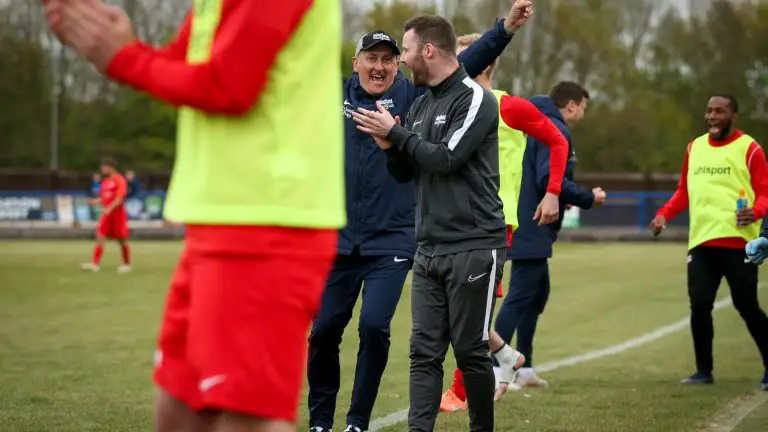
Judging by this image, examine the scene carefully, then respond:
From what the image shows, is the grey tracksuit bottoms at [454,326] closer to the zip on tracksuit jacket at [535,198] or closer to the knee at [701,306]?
the zip on tracksuit jacket at [535,198]

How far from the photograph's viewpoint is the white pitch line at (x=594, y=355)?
823cm

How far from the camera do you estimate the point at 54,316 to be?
1550cm

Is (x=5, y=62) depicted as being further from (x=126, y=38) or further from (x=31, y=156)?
(x=126, y=38)

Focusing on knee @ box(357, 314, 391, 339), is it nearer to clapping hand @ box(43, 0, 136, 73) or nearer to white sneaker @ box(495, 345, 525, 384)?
white sneaker @ box(495, 345, 525, 384)

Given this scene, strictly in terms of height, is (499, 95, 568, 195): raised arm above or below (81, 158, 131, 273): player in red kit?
above

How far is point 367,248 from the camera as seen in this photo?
24.0 feet

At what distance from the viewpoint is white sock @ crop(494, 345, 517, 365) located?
8969 mm

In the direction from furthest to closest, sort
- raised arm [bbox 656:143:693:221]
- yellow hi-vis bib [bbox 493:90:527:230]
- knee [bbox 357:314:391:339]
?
raised arm [bbox 656:143:693:221], yellow hi-vis bib [bbox 493:90:527:230], knee [bbox 357:314:391:339]

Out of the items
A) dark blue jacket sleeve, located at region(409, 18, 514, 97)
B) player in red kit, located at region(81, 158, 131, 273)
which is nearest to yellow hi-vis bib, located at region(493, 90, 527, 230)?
dark blue jacket sleeve, located at region(409, 18, 514, 97)

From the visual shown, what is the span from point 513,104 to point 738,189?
295 cm

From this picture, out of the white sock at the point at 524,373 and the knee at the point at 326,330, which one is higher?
the knee at the point at 326,330

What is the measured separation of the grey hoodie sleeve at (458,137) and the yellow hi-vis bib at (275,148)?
7.58ft

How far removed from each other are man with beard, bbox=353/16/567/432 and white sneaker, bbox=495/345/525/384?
239cm

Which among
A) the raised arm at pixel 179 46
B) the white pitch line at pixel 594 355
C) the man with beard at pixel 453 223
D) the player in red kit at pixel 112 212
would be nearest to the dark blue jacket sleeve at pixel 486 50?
the man with beard at pixel 453 223
